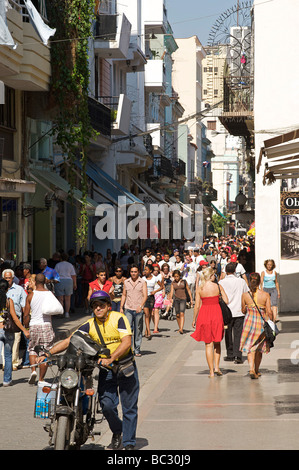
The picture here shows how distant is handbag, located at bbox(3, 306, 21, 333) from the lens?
13.5 metres

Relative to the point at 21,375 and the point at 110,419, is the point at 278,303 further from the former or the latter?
the point at 110,419

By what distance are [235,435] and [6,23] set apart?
41.1 feet

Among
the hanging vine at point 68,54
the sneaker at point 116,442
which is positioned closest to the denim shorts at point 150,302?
the hanging vine at point 68,54

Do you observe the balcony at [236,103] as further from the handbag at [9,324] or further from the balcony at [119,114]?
the handbag at [9,324]

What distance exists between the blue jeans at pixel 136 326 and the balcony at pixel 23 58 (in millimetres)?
6101

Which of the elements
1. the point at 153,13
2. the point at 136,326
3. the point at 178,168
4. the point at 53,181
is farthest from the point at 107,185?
the point at 178,168

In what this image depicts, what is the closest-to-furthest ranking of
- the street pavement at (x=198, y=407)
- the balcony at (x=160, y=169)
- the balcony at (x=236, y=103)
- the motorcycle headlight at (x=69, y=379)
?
the motorcycle headlight at (x=69, y=379)
the street pavement at (x=198, y=407)
the balcony at (x=236, y=103)
the balcony at (x=160, y=169)

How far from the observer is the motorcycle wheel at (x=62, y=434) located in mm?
7438

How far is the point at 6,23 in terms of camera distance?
19266mm

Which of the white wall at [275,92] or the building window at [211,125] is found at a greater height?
the building window at [211,125]

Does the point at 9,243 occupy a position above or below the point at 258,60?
below

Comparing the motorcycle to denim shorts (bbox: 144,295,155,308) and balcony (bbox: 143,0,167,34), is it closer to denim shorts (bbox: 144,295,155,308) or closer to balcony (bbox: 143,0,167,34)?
denim shorts (bbox: 144,295,155,308)

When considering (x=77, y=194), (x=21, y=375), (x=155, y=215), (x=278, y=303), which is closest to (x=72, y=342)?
(x=21, y=375)

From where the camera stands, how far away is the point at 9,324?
1354 cm
